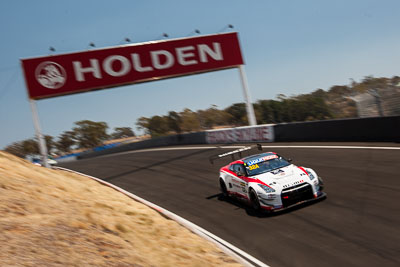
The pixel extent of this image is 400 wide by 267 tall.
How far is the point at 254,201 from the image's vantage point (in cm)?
1076

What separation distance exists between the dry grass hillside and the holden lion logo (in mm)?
17423

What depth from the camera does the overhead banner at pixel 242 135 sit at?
25.1 metres

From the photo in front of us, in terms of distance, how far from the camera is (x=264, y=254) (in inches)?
313

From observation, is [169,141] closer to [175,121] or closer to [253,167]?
[253,167]

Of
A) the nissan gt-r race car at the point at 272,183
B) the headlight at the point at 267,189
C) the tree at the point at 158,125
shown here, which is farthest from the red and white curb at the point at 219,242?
the tree at the point at 158,125

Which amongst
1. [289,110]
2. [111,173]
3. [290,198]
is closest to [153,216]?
[290,198]

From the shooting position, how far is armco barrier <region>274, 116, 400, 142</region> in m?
16.6

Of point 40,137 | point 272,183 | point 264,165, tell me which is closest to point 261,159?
point 264,165

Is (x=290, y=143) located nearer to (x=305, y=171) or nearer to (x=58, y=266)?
(x=305, y=171)

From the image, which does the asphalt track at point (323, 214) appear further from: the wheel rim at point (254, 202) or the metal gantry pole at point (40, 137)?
the metal gantry pole at point (40, 137)

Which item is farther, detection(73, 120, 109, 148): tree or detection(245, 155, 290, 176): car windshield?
detection(73, 120, 109, 148): tree

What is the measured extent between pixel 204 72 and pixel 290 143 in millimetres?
12372

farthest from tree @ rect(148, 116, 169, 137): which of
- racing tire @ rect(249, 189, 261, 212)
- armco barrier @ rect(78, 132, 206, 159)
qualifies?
racing tire @ rect(249, 189, 261, 212)

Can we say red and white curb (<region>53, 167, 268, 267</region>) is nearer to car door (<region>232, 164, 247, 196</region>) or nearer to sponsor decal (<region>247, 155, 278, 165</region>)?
car door (<region>232, 164, 247, 196</region>)
